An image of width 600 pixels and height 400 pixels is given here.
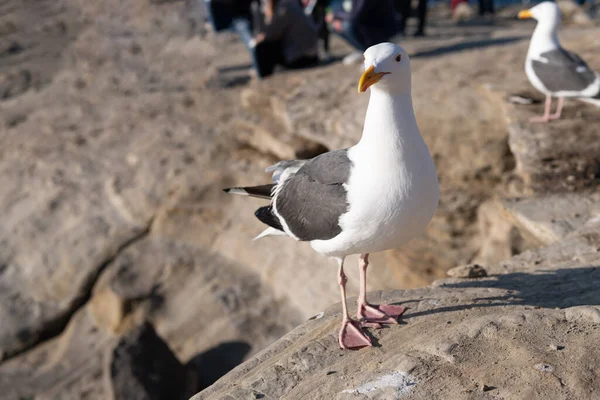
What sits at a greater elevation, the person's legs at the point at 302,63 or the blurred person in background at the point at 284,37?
the blurred person in background at the point at 284,37

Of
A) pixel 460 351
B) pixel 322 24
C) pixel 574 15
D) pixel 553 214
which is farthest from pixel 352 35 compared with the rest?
pixel 460 351

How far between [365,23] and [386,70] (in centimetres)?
550

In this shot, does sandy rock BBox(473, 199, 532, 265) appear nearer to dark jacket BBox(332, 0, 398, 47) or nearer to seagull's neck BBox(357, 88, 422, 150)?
seagull's neck BBox(357, 88, 422, 150)

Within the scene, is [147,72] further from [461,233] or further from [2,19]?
[461,233]

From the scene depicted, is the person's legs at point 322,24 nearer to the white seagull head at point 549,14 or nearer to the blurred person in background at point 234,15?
the blurred person in background at point 234,15

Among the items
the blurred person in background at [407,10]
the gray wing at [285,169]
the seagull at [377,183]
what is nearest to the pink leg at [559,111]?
the gray wing at [285,169]

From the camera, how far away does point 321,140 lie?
598cm

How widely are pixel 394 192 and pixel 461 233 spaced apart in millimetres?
3007

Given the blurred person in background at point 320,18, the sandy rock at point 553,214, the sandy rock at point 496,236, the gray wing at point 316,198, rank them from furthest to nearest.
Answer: the blurred person in background at point 320,18 → the sandy rock at point 496,236 → the sandy rock at point 553,214 → the gray wing at point 316,198

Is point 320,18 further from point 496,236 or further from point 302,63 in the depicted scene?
point 496,236

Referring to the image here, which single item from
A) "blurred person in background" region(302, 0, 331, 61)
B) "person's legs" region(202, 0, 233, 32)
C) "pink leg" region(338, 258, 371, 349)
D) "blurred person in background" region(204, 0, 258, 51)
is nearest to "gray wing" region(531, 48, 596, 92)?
"pink leg" region(338, 258, 371, 349)

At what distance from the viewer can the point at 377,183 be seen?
8.68 ft

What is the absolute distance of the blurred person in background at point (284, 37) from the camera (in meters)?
8.08

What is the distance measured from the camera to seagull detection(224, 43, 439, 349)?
262 cm
